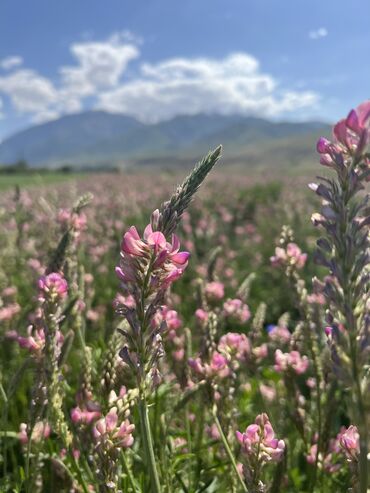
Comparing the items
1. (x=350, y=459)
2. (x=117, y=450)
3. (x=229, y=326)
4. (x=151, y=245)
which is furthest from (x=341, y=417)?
(x=151, y=245)

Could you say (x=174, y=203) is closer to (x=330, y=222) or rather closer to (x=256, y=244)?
(x=330, y=222)

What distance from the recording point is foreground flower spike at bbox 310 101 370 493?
1.02 m

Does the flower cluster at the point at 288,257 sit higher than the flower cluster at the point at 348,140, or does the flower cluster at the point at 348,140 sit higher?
the flower cluster at the point at 348,140

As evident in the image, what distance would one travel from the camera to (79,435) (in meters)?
1.86

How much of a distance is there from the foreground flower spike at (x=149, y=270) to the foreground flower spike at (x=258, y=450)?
0.37 m

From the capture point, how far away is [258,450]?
1.50m

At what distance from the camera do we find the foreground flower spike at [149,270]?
4.02 ft

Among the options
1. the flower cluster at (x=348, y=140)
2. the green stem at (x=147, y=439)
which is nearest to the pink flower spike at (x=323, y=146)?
the flower cluster at (x=348, y=140)

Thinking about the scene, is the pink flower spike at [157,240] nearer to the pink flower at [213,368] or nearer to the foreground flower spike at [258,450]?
the foreground flower spike at [258,450]

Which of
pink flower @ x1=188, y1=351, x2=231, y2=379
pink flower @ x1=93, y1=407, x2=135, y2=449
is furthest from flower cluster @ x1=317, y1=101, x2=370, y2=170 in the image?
pink flower @ x1=188, y1=351, x2=231, y2=379

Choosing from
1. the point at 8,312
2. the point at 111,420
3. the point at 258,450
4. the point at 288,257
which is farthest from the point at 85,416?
the point at 8,312

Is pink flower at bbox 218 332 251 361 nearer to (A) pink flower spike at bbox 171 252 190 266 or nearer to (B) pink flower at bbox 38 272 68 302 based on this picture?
(B) pink flower at bbox 38 272 68 302

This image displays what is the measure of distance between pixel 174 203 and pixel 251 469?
34.0 inches

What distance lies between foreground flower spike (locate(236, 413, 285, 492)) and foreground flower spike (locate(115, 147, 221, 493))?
0.37m
